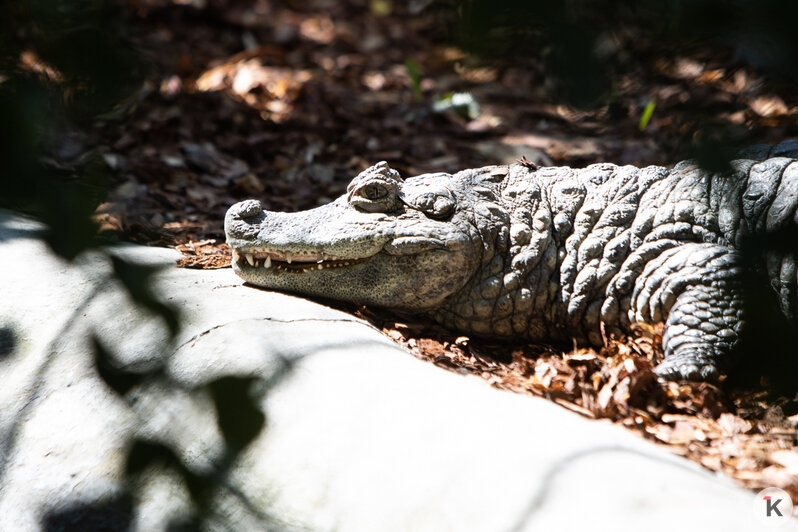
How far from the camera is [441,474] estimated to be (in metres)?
2.37

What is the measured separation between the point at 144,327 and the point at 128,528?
1.00 meters

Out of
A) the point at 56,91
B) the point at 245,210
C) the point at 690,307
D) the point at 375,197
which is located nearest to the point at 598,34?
the point at 56,91

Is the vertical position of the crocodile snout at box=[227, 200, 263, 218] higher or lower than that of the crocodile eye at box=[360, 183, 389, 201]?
lower

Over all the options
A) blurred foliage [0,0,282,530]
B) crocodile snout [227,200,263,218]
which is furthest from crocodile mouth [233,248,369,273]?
blurred foliage [0,0,282,530]

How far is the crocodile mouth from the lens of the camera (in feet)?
12.8

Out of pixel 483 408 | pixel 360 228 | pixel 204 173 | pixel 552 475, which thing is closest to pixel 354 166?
pixel 204 173

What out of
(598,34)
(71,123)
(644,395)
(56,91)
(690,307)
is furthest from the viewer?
(690,307)

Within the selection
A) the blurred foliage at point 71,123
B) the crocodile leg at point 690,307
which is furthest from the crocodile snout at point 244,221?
the blurred foliage at point 71,123

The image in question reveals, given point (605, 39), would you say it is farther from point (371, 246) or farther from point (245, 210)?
point (245, 210)

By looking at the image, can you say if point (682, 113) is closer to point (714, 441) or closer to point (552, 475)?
point (552, 475)

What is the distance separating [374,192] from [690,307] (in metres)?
1.75

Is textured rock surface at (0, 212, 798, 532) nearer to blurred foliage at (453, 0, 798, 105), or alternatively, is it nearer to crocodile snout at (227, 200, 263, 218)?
crocodile snout at (227, 200, 263, 218)

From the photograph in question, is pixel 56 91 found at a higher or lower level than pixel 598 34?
lower

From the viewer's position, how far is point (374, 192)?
3.96m
